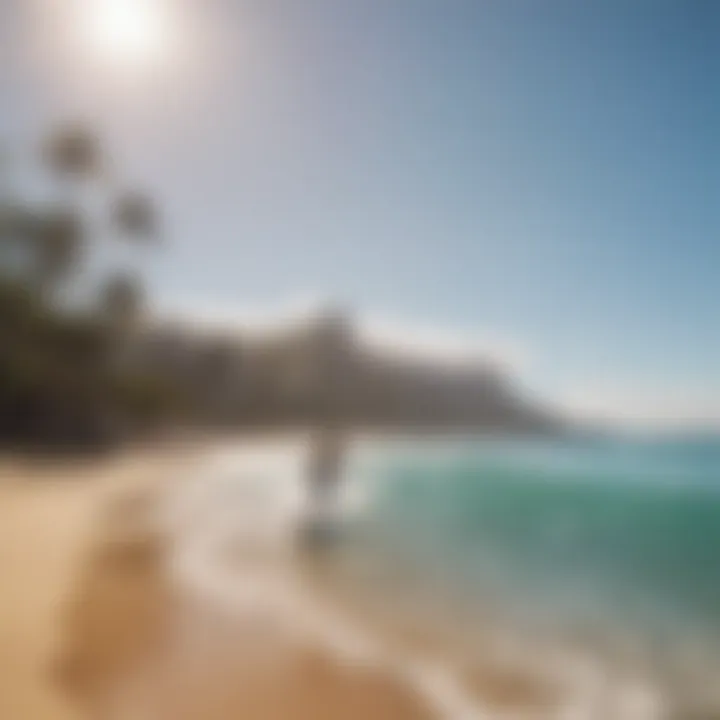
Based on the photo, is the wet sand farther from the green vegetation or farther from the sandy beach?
the green vegetation

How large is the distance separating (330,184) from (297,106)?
329mm

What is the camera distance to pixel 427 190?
2.29 m

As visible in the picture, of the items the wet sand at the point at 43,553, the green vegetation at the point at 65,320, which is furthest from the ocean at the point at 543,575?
the green vegetation at the point at 65,320

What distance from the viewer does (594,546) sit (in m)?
2.63

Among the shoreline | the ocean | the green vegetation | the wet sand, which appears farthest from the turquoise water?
the wet sand

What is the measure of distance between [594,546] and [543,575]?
334mm

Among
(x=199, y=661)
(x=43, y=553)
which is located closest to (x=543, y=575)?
(x=199, y=661)

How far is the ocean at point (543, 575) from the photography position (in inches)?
84.4

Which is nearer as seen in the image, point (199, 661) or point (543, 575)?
point (199, 661)

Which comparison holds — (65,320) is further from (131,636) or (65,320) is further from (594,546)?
(594,546)

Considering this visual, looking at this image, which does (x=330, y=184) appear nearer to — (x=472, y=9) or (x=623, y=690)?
(x=472, y=9)

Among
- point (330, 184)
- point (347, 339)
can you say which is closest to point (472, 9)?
point (330, 184)

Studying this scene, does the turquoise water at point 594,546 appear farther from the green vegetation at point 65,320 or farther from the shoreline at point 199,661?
the green vegetation at point 65,320

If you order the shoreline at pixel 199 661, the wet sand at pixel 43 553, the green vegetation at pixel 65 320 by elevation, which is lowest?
the shoreline at pixel 199 661
